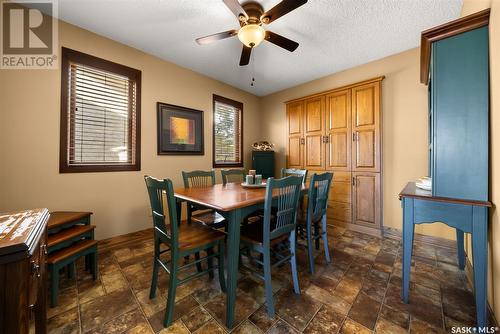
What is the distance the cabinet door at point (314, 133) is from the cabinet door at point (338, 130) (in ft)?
0.36

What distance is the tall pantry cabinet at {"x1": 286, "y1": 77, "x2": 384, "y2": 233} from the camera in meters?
2.92

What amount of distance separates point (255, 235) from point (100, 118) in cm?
244

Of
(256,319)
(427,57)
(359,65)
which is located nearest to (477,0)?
(427,57)

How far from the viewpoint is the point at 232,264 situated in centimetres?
132

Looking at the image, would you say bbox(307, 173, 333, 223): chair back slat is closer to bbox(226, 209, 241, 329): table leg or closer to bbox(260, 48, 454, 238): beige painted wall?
bbox(226, 209, 241, 329): table leg

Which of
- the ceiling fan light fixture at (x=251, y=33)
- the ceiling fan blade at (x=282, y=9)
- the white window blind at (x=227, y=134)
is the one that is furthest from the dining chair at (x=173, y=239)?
the white window blind at (x=227, y=134)

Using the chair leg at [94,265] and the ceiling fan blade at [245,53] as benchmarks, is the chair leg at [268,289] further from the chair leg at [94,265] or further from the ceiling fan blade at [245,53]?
the ceiling fan blade at [245,53]

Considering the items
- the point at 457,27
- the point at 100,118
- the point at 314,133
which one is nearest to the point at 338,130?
the point at 314,133

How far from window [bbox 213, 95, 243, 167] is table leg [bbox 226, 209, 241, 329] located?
2518 mm

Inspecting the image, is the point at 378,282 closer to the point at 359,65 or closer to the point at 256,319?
the point at 256,319

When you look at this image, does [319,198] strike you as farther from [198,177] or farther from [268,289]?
[198,177]

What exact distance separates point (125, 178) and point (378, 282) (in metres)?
3.14

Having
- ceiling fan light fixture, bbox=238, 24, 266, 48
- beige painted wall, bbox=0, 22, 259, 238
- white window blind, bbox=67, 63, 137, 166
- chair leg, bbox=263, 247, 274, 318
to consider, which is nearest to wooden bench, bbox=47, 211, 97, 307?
beige painted wall, bbox=0, 22, 259, 238

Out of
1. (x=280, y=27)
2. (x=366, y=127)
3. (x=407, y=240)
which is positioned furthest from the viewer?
(x=366, y=127)
